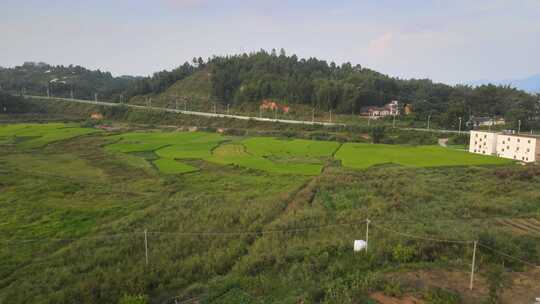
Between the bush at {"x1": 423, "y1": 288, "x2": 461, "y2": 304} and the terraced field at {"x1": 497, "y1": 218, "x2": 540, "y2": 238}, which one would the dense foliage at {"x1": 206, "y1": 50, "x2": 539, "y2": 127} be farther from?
the bush at {"x1": 423, "y1": 288, "x2": 461, "y2": 304}

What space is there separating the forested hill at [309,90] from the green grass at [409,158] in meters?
25.9

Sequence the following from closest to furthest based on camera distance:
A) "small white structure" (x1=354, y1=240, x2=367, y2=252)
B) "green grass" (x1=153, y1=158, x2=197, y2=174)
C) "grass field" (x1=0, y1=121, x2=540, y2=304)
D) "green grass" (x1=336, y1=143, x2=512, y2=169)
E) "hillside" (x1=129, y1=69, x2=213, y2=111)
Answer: "grass field" (x1=0, y1=121, x2=540, y2=304), "small white structure" (x1=354, y1=240, x2=367, y2=252), "green grass" (x1=153, y1=158, x2=197, y2=174), "green grass" (x1=336, y1=143, x2=512, y2=169), "hillside" (x1=129, y1=69, x2=213, y2=111)

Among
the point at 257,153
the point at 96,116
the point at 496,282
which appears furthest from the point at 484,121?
the point at 96,116

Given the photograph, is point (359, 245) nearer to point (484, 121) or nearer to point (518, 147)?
point (518, 147)

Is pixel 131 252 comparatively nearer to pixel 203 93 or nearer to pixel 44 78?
pixel 203 93

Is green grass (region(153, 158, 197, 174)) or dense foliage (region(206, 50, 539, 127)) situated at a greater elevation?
dense foliage (region(206, 50, 539, 127))

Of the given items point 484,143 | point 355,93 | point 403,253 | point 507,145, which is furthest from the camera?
point 355,93

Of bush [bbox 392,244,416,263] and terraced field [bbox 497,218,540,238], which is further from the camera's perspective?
terraced field [bbox 497,218,540,238]

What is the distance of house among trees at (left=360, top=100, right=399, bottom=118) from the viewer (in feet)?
219

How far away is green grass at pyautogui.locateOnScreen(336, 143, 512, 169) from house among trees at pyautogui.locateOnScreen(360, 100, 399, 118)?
3069 centimetres

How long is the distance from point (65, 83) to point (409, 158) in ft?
372

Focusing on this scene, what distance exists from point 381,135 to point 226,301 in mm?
40298

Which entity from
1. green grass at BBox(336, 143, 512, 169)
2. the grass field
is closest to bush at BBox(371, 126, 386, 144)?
green grass at BBox(336, 143, 512, 169)

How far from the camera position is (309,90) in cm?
7494
